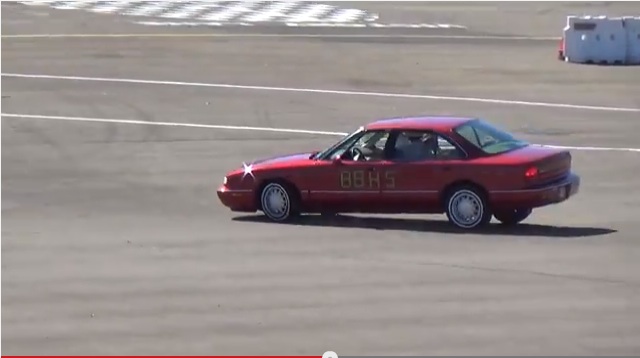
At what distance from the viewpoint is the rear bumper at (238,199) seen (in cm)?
1705

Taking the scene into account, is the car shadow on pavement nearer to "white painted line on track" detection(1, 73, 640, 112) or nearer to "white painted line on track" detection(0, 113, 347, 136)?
"white painted line on track" detection(0, 113, 347, 136)

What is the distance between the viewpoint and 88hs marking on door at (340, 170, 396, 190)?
1641 centimetres

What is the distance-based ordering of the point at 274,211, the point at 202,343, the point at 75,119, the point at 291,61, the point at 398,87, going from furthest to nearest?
the point at 291,61 → the point at 398,87 → the point at 75,119 → the point at 274,211 → the point at 202,343

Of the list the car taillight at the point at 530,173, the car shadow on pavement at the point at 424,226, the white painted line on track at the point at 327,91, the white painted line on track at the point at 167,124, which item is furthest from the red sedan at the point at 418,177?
the white painted line on track at the point at 327,91

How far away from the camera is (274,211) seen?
1698cm

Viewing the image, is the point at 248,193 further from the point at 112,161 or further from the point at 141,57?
the point at 141,57

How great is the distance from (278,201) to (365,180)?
1102mm

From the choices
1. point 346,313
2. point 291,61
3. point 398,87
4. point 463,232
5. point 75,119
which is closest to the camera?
point 346,313

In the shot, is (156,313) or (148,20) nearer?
(156,313)

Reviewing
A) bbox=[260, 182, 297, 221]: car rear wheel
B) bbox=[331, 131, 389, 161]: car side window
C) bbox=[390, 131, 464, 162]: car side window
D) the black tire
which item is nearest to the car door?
bbox=[390, 131, 464, 162]: car side window

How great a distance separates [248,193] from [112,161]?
4.93 meters

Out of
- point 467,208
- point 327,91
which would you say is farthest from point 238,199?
point 327,91

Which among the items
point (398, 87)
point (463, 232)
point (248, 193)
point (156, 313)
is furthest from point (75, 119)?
point (156, 313)

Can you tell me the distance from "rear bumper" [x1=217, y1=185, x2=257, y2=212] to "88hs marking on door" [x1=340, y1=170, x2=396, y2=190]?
1.14m
